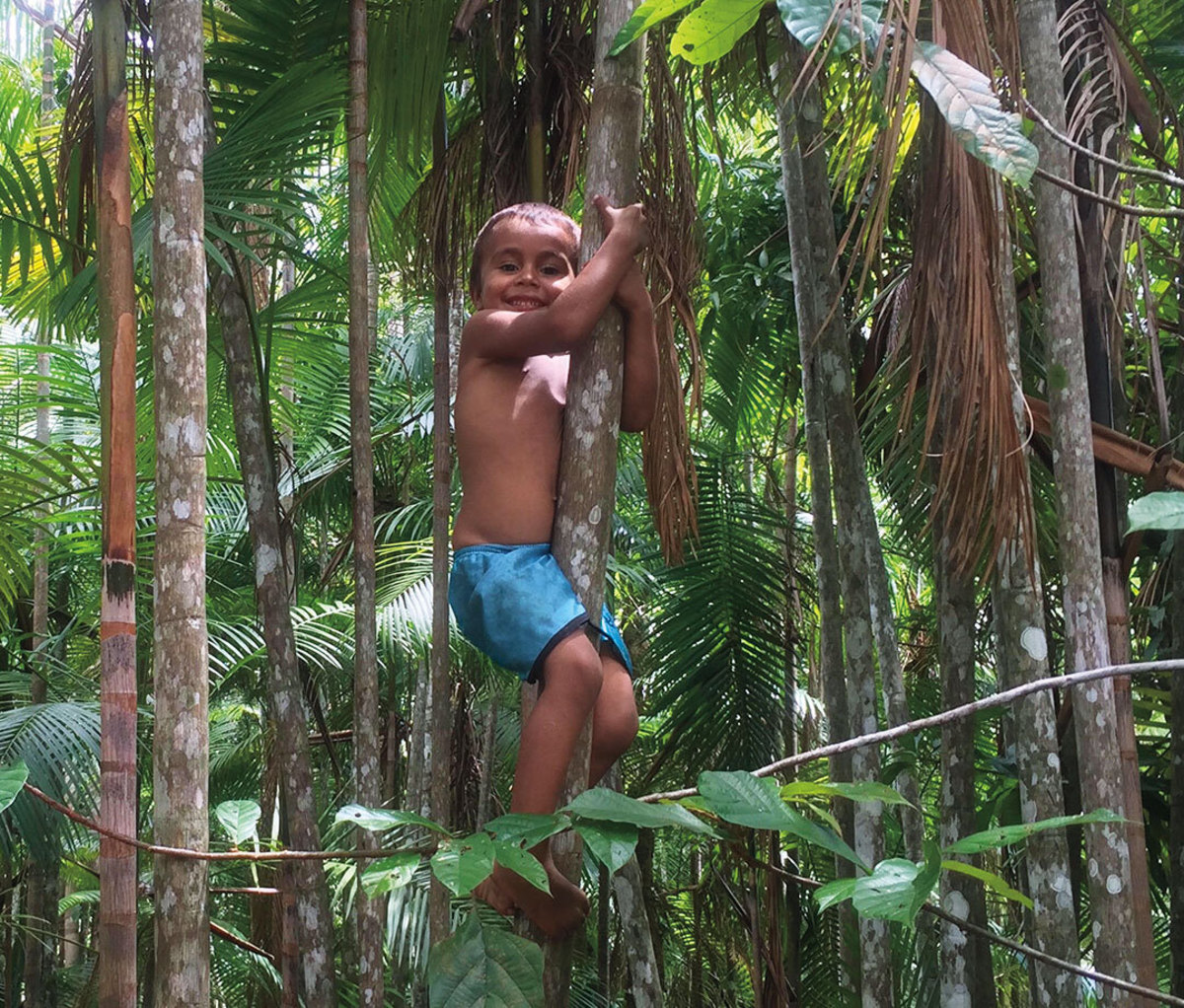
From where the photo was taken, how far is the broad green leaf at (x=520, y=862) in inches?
47.5

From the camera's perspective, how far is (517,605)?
188cm

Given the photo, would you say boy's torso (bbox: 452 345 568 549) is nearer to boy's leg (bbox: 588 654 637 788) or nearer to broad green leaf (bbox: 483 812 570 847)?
boy's leg (bbox: 588 654 637 788)

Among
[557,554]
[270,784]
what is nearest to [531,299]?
[557,554]

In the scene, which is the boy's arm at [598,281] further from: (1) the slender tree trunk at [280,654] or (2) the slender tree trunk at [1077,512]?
(1) the slender tree trunk at [280,654]

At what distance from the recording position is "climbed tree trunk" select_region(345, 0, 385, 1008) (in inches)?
111

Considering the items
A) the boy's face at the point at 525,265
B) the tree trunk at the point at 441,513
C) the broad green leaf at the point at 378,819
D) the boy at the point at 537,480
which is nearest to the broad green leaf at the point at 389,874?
the broad green leaf at the point at 378,819

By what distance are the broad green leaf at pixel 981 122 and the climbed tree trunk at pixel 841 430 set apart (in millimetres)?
1552

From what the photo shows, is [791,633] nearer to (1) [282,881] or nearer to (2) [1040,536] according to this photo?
(2) [1040,536]

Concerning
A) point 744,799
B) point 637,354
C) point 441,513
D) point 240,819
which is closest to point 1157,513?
point 744,799

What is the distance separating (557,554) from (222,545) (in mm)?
4328

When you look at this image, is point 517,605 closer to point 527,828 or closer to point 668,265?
point 527,828

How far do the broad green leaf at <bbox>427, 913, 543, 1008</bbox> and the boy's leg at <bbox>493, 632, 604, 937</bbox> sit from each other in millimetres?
366

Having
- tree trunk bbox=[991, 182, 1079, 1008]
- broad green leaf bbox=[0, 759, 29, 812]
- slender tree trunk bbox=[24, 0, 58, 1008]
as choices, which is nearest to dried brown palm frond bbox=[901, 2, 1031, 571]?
tree trunk bbox=[991, 182, 1079, 1008]

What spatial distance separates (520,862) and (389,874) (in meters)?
0.19
